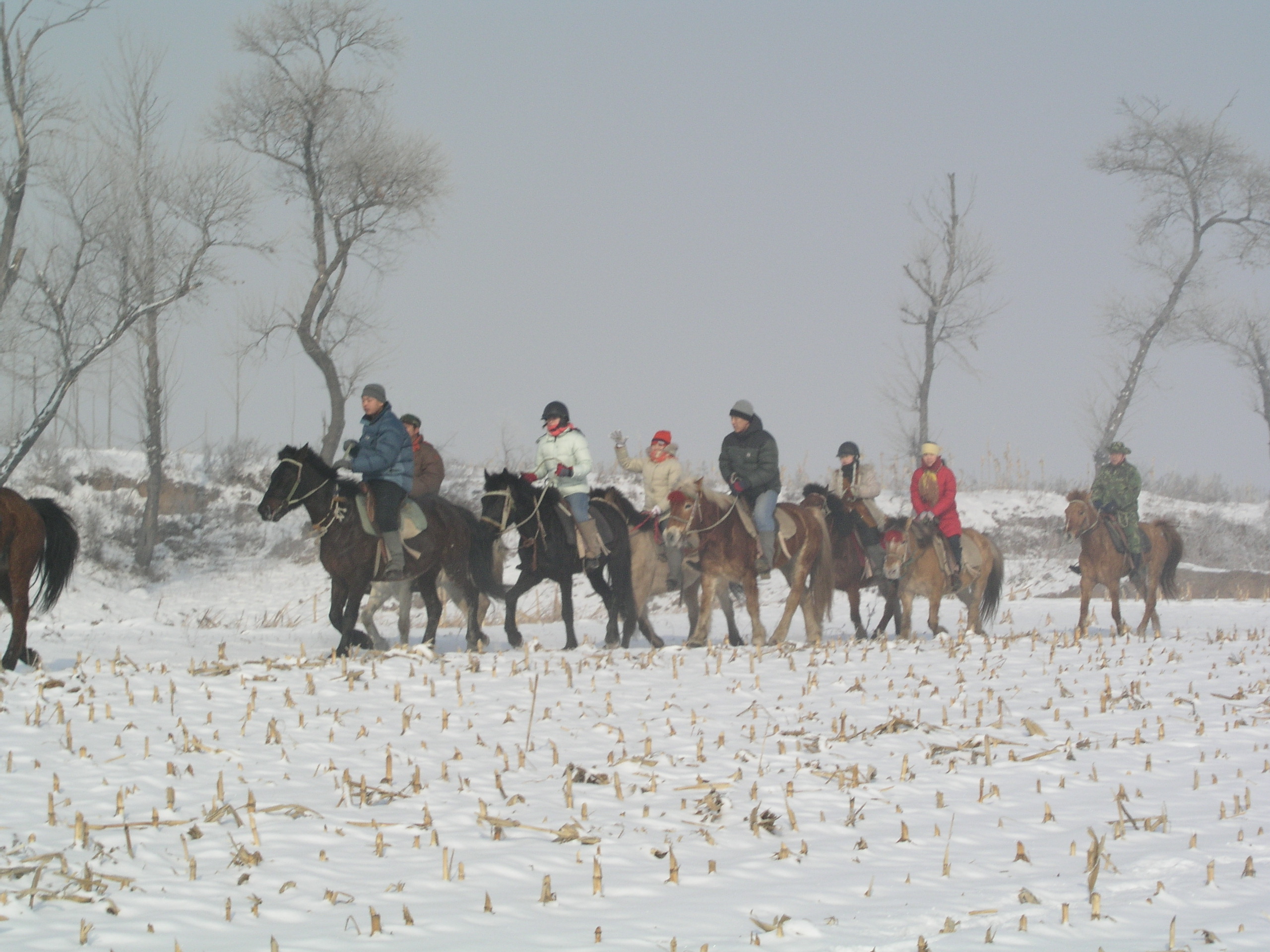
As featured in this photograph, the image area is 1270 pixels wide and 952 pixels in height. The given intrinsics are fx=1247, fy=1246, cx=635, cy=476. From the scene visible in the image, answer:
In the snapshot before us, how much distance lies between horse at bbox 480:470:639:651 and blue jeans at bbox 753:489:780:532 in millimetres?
A: 1680

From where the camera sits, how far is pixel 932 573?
15.4m

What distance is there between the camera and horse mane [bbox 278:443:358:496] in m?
11.9

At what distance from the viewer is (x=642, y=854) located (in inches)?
239

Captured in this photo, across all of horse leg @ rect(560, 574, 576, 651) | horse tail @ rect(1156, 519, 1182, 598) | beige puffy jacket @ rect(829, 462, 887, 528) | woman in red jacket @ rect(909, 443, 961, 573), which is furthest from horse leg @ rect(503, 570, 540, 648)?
horse tail @ rect(1156, 519, 1182, 598)

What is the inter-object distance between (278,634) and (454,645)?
3605 mm

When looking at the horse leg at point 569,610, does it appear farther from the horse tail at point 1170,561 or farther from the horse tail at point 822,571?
the horse tail at point 1170,561

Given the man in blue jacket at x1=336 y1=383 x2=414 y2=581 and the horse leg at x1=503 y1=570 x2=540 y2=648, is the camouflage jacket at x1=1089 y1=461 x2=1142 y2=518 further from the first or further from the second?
the man in blue jacket at x1=336 y1=383 x2=414 y2=581

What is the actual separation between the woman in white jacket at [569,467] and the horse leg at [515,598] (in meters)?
0.70

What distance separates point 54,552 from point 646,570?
644 cm

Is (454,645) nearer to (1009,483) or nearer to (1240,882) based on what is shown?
(1240,882)

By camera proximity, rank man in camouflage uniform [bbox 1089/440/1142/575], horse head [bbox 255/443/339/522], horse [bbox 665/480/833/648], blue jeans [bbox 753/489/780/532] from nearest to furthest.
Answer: horse head [bbox 255/443/339/522], horse [bbox 665/480/833/648], blue jeans [bbox 753/489/780/532], man in camouflage uniform [bbox 1089/440/1142/575]

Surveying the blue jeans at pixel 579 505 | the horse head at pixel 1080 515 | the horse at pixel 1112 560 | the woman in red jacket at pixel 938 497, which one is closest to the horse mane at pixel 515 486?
the blue jeans at pixel 579 505

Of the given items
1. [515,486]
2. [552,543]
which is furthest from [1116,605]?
[515,486]

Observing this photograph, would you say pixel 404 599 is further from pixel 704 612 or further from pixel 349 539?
pixel 704 612
